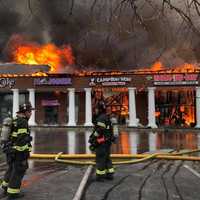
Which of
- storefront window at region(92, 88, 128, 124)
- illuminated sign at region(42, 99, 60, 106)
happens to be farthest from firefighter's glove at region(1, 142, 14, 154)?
storefront window at region(92, 88, 128, 124)

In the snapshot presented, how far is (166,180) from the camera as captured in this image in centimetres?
861

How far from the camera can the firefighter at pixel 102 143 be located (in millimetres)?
8070

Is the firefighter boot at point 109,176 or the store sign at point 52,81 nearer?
the firefighter boot at point 109,176

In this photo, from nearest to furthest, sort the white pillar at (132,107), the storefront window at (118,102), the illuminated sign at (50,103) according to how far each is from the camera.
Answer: the white pillar at (132,107)
the illuminated sign at (50,103)
the storefront window at (118,102)

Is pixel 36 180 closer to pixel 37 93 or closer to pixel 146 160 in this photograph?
pixel 146 160

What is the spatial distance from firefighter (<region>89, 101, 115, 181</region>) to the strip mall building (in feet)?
83.3

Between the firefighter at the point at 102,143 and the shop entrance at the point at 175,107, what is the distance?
3341cm

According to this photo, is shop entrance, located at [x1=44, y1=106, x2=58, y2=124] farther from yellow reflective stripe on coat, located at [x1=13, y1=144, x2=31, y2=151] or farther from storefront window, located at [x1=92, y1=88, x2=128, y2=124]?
yellow reflective stripe on coat, located at [x1=13, y1=144, x2=31, y2=151]

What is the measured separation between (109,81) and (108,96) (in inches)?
199

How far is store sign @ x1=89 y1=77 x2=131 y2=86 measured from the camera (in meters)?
36.8

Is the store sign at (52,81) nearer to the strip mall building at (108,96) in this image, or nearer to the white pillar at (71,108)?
the strip mall building at (108,96)

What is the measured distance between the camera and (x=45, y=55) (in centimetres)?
4972

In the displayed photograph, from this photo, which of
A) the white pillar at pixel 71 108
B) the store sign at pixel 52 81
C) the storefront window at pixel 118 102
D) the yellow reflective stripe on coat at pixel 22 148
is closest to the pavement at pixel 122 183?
the yellow reflective stripe on coat at pixel 22 148

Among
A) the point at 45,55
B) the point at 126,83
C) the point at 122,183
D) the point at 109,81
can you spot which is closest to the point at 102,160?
the point at 122,183
